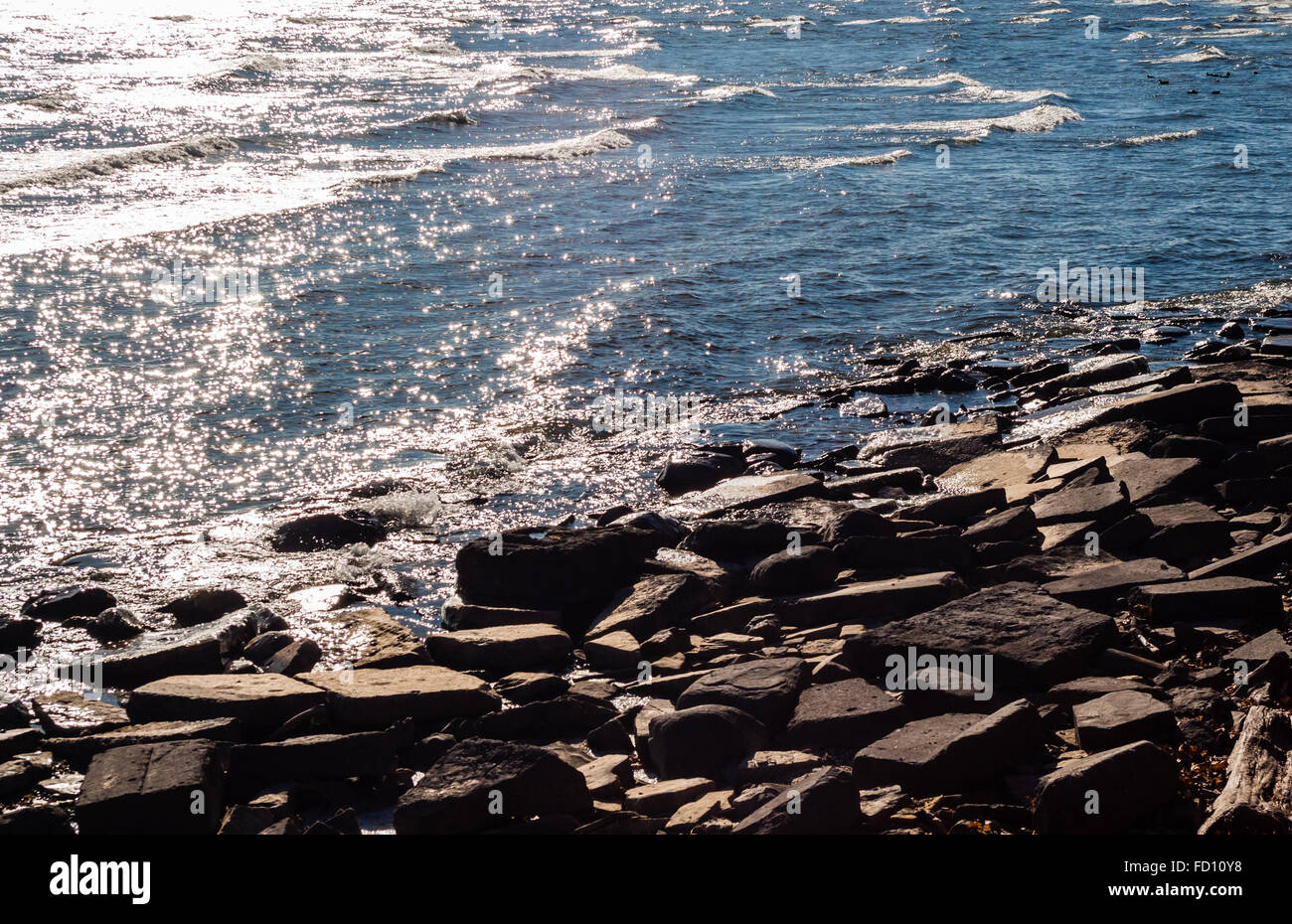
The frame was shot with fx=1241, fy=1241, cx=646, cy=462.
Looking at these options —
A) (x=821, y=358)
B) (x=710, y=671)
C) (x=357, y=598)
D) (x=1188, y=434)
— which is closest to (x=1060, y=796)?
(x=710, y=671)

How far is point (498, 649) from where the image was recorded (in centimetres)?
848

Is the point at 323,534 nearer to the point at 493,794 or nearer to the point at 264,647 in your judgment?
the point at 264,647

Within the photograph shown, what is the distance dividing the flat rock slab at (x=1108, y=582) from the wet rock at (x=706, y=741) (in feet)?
8.36

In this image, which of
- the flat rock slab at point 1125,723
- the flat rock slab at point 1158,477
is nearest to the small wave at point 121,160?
the flat rock slab at point 1158,477

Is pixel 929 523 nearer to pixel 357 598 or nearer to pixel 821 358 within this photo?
pixel 357 598

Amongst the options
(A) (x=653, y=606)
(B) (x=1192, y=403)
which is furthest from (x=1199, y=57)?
(A) (x=653, y=606)

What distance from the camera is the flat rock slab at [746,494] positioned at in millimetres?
11078

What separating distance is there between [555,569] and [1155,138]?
24018 millimetres

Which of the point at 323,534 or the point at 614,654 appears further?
the point at 323,534

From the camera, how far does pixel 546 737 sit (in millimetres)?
7543

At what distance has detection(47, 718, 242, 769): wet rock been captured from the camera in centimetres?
722

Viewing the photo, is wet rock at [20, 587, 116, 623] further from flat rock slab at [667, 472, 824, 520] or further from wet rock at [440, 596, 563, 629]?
flat rock slab at [667, 472, 824, 520]

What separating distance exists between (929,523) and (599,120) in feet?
79.9

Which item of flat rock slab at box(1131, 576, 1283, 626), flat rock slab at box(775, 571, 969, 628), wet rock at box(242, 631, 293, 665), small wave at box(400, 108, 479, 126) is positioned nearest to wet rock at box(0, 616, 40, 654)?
wet rock at box(242, 631, 293, 665)
